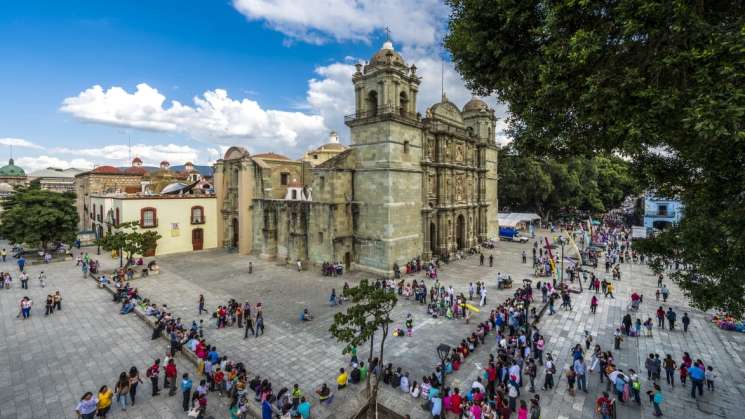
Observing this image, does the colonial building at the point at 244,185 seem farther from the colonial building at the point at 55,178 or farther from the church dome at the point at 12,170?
the church dome at the point at 12,170

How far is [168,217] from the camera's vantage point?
32.1 metres

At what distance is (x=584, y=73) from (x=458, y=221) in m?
25.3

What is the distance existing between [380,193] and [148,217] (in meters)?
22.3

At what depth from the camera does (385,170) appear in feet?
77.9

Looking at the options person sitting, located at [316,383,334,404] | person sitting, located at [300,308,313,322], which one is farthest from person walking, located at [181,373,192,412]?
person sitting, located at [300,308,313,322]

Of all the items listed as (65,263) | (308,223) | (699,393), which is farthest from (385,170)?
(65,263)

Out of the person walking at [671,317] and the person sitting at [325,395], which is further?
the person walking at [671,317]

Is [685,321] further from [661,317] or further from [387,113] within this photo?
[387,113]

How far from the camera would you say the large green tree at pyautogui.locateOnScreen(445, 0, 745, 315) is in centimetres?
618

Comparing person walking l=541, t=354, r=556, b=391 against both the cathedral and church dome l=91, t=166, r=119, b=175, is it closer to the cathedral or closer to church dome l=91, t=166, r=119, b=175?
the cathedral

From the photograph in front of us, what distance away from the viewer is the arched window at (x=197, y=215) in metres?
33.8

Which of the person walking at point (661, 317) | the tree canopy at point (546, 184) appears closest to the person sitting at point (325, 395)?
the person walking at point (661, 317)

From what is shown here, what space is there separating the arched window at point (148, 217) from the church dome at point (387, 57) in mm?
23915

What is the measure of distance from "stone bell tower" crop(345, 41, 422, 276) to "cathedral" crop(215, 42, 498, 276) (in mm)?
73
